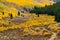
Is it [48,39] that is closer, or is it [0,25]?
[48,39]

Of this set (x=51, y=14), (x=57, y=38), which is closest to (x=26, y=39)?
(x=57, y=38)

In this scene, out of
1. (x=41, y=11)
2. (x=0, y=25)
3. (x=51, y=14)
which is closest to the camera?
(x=0, y=25)

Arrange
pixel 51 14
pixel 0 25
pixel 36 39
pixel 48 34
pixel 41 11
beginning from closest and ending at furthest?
1. pixel 36 39
2. pixel 48 34
3. pixel 0 25
4. pixel 51 14
5. pixel 41 11

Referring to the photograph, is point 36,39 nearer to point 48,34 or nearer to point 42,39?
point 42,39

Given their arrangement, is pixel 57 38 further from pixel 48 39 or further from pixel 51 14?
pixel 51 14

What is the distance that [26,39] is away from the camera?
261 feet

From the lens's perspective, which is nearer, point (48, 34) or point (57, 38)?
point (57, 38)

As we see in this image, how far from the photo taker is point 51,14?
6673 inches

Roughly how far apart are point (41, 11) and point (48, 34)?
9762 centimetres

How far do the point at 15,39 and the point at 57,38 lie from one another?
13771 millimetres

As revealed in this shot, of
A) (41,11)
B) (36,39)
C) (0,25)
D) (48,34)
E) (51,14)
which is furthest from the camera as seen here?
(41,11)

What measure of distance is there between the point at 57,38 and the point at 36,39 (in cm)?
729

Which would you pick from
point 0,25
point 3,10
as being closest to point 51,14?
point 3,10

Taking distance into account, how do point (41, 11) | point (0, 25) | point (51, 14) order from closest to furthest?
point (0, 25)
point (51, 14)
point (41, 11)
